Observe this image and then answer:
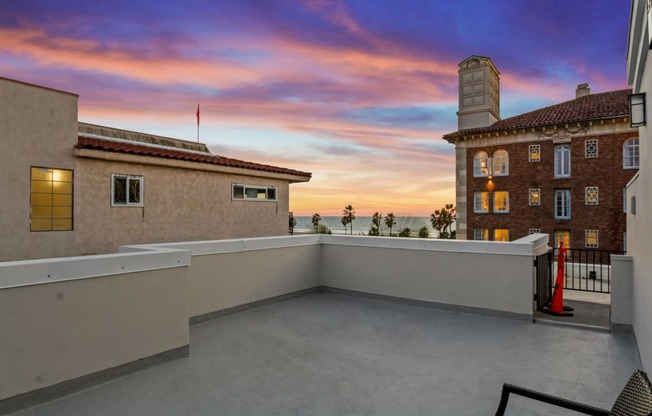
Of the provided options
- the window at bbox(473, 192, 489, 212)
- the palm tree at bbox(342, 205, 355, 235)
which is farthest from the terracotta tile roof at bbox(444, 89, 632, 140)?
the palm tree at bbox(342, 205, 355, 235)

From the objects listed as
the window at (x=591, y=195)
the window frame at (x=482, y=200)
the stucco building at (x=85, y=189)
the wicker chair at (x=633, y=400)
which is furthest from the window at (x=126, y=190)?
the window at (x=591, y=195)

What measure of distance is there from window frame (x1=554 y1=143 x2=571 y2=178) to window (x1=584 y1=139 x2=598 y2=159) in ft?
2.89

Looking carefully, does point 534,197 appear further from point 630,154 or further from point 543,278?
point 543,278

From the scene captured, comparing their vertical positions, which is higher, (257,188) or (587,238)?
(257,188)

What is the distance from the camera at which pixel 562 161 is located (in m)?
23.9

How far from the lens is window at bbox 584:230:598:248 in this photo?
22781mm

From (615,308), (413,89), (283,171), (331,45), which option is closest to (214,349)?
(615,308)

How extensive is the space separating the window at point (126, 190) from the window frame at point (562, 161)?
23.7 meters

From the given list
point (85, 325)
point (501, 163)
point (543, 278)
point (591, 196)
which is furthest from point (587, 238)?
point (85, 325)

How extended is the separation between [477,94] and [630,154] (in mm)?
9773

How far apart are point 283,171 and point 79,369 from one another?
30.6 feet

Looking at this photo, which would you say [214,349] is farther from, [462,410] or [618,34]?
[618,34]

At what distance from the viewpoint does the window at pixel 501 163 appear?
1011 inches

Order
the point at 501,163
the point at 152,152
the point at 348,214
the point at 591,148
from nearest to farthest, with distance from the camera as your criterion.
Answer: the point at 152,152
the point at 591,148
the point at 501,163
the point at 348,214
